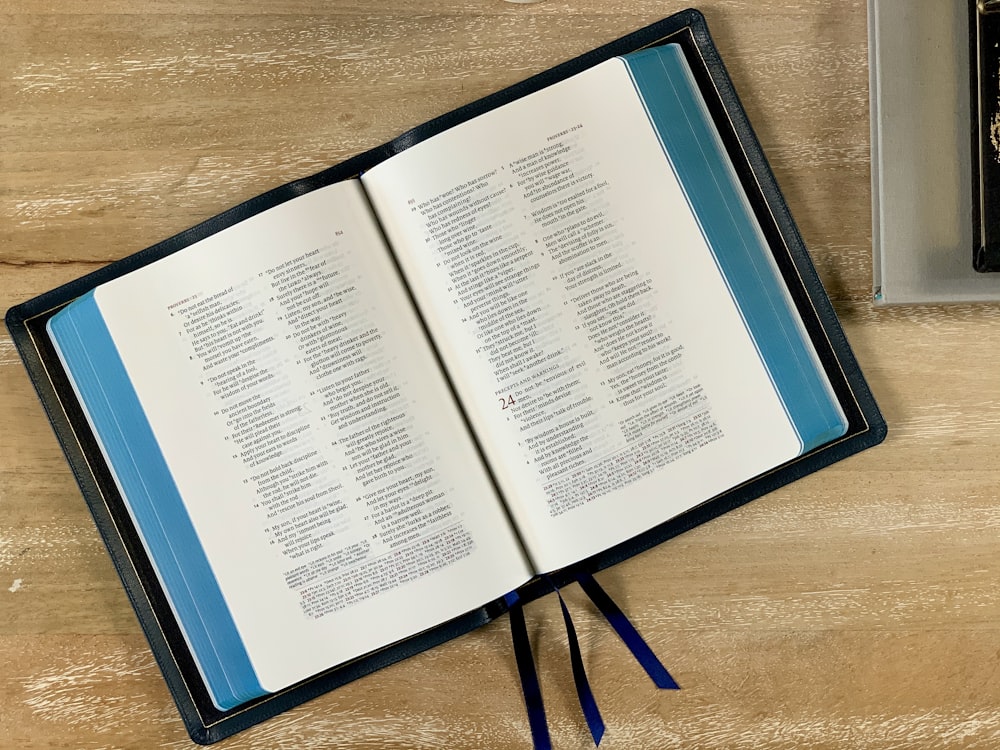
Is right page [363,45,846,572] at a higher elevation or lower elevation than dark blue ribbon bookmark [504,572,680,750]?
higher

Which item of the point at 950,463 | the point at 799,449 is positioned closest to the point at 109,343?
the point at 799,449

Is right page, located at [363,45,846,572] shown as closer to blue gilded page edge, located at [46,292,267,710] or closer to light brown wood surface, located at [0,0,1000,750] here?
light brown wood surface, located at [0,0,1000,750]

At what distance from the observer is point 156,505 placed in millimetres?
544

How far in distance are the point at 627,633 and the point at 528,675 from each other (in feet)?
0.26

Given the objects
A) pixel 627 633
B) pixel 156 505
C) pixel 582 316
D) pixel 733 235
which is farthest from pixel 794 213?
pixel 156 505

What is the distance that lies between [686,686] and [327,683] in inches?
10.4

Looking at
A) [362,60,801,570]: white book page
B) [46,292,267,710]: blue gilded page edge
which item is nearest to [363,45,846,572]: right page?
[362,60,801,570]: white book page

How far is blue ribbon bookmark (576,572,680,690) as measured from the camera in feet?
1.87

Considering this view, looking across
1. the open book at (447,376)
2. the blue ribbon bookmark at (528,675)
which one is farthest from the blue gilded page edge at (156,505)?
the blue ribbon bookmark at (528,675)

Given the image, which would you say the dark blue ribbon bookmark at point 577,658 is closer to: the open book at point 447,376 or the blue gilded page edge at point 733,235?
the open book at point 447,376

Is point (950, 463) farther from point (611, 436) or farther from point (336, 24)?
point (336, 24)

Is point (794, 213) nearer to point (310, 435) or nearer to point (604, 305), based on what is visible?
point (604, 305)

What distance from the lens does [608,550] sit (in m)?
0.58

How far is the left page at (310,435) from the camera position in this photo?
53 cm
